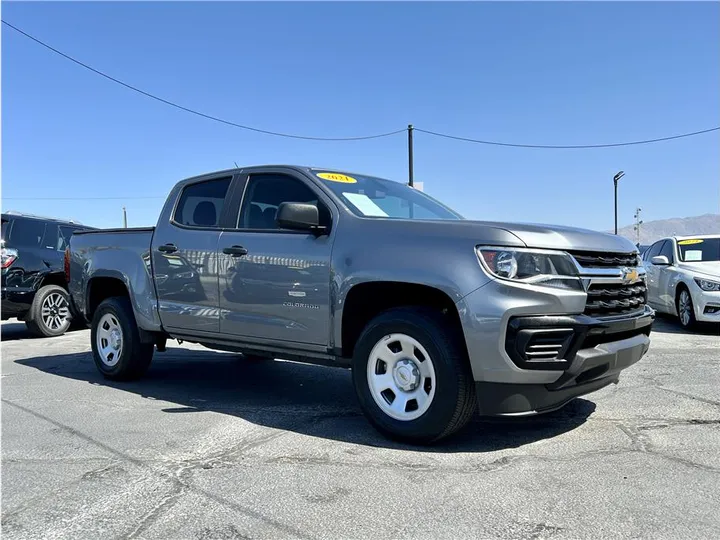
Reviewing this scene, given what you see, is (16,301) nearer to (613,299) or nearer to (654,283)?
(613,299)

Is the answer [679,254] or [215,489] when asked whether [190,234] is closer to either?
[215,489]

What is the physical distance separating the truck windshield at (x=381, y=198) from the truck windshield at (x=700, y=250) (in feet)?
21.3

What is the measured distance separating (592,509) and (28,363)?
6.61m

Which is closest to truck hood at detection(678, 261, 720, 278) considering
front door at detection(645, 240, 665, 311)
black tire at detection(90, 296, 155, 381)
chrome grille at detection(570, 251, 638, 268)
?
front door at detection(645, 240, 665, 311)

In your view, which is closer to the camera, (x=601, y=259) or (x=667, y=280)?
(x=601, y=259)

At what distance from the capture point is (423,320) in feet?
12.0

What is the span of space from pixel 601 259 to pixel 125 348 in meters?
4.38

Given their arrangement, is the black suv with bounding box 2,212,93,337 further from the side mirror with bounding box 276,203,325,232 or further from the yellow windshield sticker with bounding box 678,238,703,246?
the yellow windshield sticker with bounding box 678,238,703,246

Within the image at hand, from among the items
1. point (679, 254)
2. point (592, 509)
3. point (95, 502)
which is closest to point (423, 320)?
point (592, 509)

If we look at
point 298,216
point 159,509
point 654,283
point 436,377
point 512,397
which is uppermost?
point 298,216

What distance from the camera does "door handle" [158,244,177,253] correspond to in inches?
210

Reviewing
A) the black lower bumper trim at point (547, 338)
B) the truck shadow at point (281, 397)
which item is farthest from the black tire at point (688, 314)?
the black lower bumper trim at point (547, 338)

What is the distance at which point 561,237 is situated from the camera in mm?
3596

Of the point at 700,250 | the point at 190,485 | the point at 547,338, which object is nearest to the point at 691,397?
the point at 547,338
